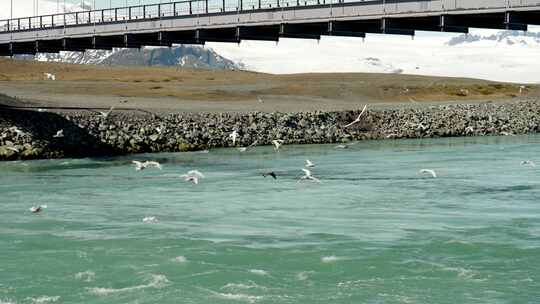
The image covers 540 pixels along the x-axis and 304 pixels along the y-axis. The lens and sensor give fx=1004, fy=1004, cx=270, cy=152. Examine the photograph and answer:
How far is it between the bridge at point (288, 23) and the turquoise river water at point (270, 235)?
21049 mm

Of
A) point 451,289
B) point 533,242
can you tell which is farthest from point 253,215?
point 451,289

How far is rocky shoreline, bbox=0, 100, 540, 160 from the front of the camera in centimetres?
5019

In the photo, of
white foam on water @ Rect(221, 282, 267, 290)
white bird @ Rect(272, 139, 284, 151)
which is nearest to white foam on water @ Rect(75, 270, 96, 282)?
white foam on water @ Rect(221, 282, 267, 290)

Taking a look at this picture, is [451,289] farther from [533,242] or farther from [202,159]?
[202,159]

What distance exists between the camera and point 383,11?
6769 cm

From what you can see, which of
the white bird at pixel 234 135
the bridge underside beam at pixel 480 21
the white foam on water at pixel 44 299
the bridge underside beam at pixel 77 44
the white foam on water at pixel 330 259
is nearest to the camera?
the white foam on water at pixel 44 299

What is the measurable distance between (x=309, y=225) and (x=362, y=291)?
791cm

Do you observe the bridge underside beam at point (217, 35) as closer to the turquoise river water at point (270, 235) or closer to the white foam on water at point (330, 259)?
the turquoise river water at point (270, 235)

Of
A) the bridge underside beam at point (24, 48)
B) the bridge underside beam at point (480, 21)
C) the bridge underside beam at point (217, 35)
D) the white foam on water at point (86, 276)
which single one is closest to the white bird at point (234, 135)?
the bridge underside beam at point (480, 21)

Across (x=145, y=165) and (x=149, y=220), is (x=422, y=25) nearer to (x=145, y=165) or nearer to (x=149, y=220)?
(x=145, y=165)

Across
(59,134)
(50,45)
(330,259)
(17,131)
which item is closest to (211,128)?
(59,134)

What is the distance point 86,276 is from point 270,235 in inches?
247

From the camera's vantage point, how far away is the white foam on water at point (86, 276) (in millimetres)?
20656

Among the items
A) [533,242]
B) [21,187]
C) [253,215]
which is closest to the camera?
[533,242]
